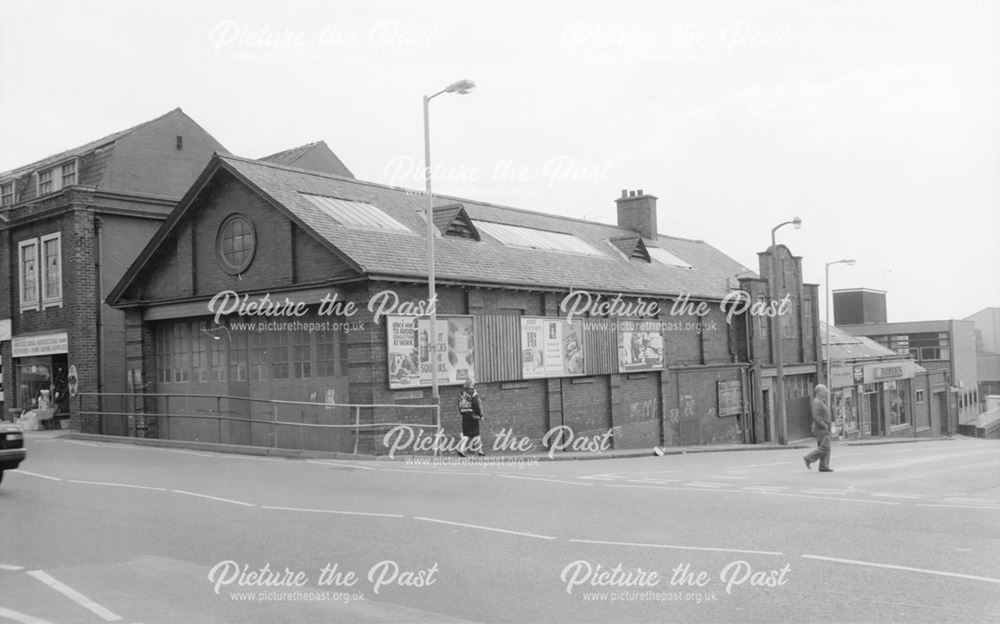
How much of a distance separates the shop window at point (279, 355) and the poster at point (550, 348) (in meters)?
6.36

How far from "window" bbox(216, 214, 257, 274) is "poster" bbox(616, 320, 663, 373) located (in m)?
12.0

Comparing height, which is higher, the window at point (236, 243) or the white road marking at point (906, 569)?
the window at point (236, 243)

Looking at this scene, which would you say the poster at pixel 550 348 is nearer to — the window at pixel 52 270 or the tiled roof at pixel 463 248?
the tiled roof at pixel 463 248

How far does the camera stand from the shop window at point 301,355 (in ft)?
70.7

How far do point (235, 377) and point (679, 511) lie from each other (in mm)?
14920

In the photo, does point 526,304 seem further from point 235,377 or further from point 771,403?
point 771,403

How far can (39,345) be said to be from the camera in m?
28.5

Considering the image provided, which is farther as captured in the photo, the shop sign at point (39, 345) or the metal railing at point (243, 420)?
the shop sign at point (39, 345)

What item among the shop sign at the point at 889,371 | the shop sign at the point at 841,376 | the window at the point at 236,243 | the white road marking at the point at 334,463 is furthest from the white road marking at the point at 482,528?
the shop sign at the point at 889,371

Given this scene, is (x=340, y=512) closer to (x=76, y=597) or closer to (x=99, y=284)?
(x=76, y=597)

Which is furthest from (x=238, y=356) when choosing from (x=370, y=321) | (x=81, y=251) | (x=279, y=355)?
(x=81, y=251)

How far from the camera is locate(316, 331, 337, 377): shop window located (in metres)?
21.0

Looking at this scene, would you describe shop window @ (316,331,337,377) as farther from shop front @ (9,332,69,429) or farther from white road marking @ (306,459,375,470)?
shop front @ (9,332,69,429)

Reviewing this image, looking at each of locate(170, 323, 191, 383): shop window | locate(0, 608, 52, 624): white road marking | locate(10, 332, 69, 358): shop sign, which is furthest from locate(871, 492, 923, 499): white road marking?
locate(10, 332, 69, 358): shop sign
